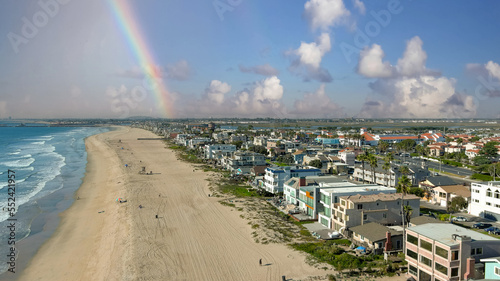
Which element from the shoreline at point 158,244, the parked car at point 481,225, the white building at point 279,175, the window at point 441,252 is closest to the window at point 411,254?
the window at point 441,252

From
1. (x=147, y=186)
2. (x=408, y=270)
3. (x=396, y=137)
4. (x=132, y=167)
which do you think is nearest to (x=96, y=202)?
(x=147, y=186)

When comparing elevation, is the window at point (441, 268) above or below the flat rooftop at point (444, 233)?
below

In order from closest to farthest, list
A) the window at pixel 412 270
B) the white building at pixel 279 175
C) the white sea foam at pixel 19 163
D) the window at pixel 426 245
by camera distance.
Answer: the window at pixel 426 245, the window at pixel 412 270, the white building at pixel 279 175, the white sea foam at pixel 19 163

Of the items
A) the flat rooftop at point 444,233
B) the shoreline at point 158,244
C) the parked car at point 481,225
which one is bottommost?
the shoreline at point 158,244

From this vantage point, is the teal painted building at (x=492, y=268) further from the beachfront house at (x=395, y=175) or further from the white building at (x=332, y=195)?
the beachfront house at (x=395, y=175)

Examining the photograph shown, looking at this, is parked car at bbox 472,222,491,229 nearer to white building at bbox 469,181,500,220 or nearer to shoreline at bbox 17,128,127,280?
white building at bbox 469,181,500,220

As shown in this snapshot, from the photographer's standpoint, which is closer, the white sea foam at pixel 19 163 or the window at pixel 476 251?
the window at pixel 476 251

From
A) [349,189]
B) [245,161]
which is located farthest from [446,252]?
[245,161]

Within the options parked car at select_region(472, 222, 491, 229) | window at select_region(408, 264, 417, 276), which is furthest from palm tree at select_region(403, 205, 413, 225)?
parked car at select_region(472, 222, 491, 229)
